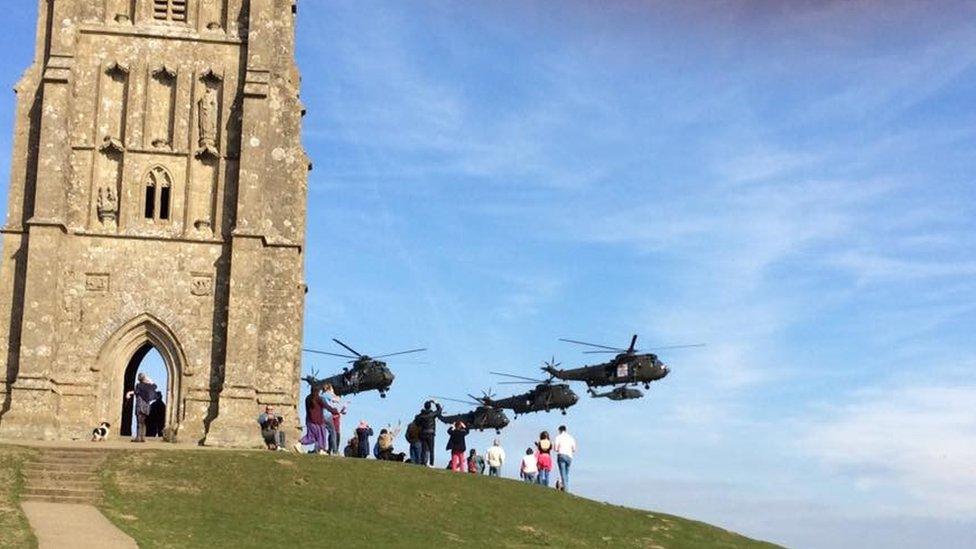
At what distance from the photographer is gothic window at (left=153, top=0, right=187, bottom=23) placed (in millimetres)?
46125

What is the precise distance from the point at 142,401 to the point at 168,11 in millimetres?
12930

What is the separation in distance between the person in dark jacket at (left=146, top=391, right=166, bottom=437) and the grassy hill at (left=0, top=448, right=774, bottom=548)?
8029mm

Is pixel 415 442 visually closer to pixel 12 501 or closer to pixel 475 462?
pixel 475 462

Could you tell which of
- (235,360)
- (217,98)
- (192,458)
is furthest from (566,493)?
(217,98)

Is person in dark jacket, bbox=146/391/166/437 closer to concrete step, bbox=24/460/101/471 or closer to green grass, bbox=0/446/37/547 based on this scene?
green grass, bbox=0/446/37/547

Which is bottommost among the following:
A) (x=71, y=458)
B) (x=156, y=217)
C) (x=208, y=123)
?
(x=71, y=458)

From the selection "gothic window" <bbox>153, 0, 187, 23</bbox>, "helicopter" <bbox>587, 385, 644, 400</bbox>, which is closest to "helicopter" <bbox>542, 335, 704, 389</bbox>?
"helicopter" <bbox>587, 385, 644, 400</bbox>

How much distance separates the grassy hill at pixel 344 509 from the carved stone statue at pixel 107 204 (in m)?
10.7

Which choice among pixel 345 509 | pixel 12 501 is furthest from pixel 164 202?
pixel 345 509

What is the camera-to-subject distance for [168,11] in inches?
1818

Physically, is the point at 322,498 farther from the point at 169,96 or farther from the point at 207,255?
the point at 169,96

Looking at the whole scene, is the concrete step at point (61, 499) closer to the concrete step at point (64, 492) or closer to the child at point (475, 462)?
the concrete step at point (64, 492)

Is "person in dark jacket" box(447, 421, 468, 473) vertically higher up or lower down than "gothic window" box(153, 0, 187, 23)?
lower down

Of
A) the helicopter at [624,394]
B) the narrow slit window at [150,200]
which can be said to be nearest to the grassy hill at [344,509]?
the narrow slit window at [150,200]
